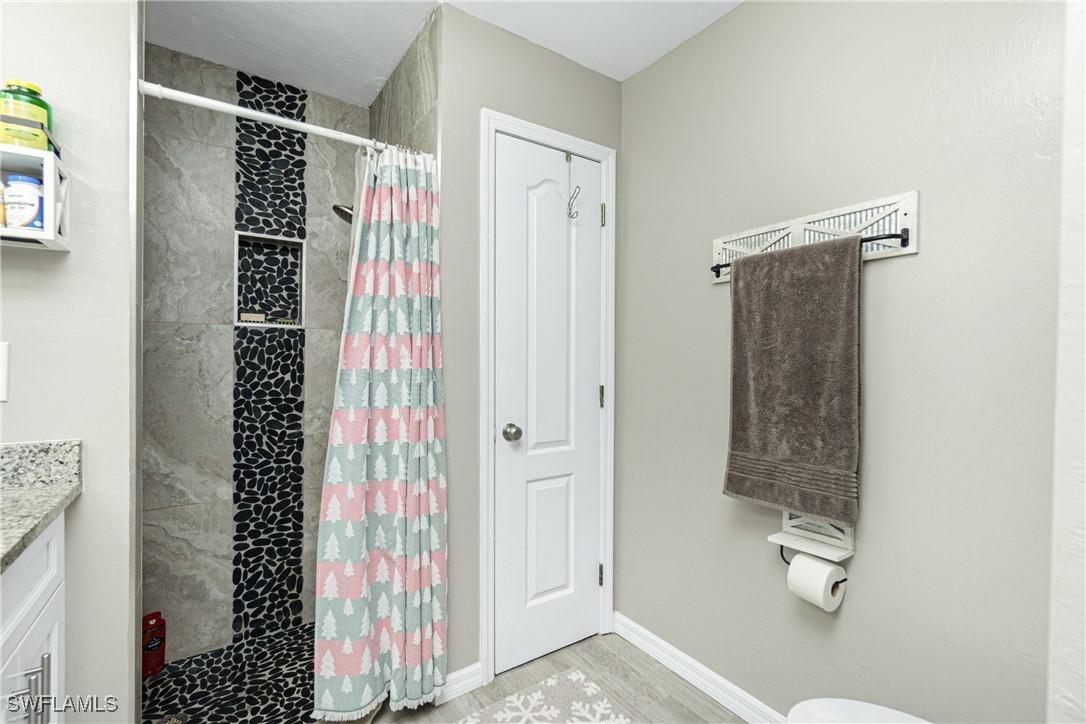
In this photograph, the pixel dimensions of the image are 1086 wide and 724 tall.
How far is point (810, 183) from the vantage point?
1605mm

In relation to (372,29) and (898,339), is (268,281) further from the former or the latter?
(898,339)

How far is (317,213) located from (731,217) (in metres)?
1.92

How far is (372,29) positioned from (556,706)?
2749 millimetres

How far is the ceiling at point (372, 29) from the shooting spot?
6.13 feet

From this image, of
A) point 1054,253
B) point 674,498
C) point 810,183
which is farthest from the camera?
point 674,498

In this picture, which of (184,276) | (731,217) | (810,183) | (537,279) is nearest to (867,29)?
(810,183)

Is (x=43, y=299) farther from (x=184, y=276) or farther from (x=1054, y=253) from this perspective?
(x=1054, y=253)

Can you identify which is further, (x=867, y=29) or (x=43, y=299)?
(x=867, y=29)

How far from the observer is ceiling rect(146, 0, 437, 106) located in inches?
74.5

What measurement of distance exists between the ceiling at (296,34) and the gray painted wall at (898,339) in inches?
46.8

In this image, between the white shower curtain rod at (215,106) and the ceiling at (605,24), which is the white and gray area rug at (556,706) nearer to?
the white shower curtain rod at (215,106)

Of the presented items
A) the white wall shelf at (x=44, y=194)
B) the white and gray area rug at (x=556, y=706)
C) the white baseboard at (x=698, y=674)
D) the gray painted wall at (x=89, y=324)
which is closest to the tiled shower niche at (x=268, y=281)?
the gray painted wall at (x=89, y=324)

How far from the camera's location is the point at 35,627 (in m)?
1.07

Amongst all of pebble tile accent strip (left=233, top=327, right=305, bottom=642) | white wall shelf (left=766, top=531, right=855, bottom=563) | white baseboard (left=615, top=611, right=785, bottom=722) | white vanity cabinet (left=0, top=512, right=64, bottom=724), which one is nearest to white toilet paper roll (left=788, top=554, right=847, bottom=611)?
white wall shelf (left=766, top=531, right=855, bottom=563)
